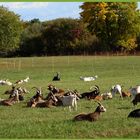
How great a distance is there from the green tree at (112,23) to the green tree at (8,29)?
47.8 ft

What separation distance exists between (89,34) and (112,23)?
8.05m

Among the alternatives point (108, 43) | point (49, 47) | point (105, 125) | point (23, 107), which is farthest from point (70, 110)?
point (49, 47)

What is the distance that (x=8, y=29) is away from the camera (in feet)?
250

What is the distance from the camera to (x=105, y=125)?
15914 mm

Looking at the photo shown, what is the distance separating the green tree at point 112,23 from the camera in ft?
283

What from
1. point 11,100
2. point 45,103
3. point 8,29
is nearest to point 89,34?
point 8,29

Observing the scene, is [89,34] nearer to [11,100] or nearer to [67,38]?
[67,38]

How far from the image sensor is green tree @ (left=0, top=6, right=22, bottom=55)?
2968 inches

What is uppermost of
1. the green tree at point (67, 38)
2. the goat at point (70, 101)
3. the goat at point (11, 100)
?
the green tree at point (67, 38)

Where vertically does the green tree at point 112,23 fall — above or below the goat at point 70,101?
above

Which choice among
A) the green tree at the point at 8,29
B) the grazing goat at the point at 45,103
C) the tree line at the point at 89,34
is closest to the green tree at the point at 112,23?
the tree line at the point at 89,34

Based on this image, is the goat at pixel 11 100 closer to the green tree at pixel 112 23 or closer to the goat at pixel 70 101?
the goat at pixel 70 101

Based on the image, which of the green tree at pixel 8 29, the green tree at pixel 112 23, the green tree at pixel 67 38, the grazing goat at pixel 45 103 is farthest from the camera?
the green tree at pixel 67 38

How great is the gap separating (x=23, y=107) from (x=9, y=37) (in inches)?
2182
